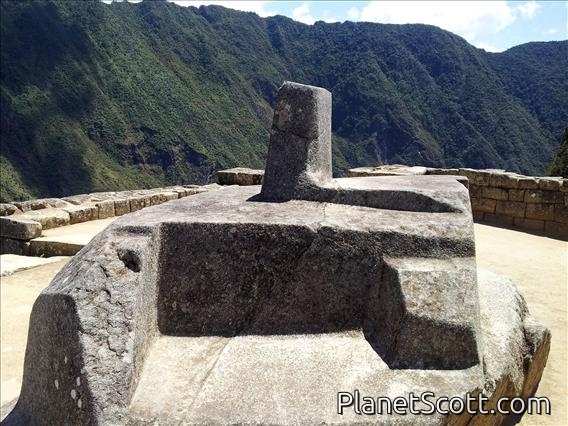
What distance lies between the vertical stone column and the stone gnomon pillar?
23 centimetres

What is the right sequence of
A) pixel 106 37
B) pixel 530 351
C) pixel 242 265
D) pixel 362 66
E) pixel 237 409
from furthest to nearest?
pixel 362 66 < pixel 106 37 < pixel 530 351 < pixel 242 265 < pixel 237 409

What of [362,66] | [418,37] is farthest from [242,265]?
[418,37]

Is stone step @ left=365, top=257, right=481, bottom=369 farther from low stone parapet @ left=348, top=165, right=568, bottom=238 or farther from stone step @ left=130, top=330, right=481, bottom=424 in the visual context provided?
low stone parapet @ left=348, top=165, right=568, bottom=238

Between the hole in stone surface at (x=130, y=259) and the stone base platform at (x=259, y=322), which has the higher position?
the hole in stone surface at (x=130, y=259)

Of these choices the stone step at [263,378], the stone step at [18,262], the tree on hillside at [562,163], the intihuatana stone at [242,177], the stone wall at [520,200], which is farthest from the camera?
the tree on hillside at [562,163]

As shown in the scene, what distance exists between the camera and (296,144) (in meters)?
3.23

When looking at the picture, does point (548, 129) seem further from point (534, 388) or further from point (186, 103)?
point (534, 388)

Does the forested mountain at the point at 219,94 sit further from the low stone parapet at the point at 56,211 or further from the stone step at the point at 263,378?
the stone step at the point at 263,378

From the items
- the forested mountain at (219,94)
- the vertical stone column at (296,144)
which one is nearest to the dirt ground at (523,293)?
the vertical stone column at (296,144)

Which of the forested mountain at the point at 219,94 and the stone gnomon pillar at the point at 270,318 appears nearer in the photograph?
the stone gnomon pillar at the point at 270,318

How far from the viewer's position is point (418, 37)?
297ft

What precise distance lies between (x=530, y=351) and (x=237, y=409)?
201 centimetres

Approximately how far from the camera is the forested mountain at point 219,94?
43.9 metres

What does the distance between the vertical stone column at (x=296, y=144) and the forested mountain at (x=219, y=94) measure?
3465 centimetres
